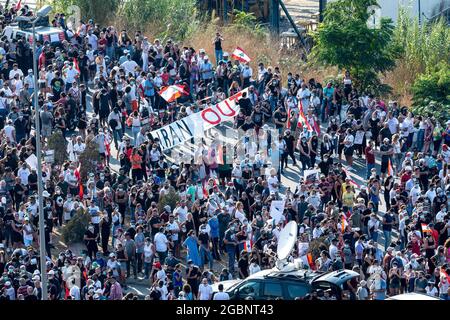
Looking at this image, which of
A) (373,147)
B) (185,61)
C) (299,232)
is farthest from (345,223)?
(185,61)

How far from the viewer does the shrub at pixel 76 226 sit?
2792cm

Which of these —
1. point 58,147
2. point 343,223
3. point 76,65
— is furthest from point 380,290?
point 76,65

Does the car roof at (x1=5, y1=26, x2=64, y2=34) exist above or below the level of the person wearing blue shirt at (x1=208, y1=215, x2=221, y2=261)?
above

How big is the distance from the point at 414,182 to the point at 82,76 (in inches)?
490

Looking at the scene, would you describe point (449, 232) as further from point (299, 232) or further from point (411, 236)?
point (299, 232)

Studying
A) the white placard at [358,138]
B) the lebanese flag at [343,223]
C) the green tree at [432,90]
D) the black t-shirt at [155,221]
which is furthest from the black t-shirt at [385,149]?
the green tree at [432,90]

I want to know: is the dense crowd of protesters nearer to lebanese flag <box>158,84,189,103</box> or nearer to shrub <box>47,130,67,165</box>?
lebanese flag <box>158,84,189,103</box>

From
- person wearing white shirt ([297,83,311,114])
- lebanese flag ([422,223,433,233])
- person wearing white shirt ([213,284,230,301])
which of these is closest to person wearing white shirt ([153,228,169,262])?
person wearing white shirt ([213,284,230,301])

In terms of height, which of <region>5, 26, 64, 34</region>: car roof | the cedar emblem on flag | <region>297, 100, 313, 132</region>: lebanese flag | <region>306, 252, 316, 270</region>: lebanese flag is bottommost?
the cedar emblem on flag

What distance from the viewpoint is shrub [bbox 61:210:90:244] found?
91.6ft

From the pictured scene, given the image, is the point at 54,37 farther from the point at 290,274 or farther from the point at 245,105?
the point at 290,274

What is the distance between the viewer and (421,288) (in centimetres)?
2394

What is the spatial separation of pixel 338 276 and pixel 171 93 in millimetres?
14000

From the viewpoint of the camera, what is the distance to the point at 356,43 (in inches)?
1548
